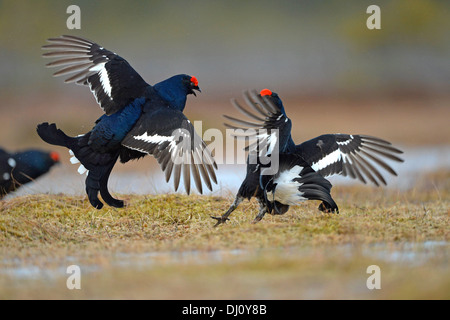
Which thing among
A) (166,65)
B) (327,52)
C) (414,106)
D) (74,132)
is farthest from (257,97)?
(327,52)

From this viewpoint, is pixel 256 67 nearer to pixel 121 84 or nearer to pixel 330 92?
pixel 330 92

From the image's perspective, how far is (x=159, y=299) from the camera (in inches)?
161

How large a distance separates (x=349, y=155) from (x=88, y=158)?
2.67 metres

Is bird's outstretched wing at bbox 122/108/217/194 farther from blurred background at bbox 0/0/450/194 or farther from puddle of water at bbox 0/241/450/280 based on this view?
blurred background at bbox 0/0/450/194

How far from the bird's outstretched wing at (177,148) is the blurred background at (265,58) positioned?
384 inches

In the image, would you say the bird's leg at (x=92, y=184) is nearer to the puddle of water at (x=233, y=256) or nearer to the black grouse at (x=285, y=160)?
the black grouse at (x=285, y=160)

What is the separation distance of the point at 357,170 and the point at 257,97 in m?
1.82

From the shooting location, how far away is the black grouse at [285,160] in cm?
601

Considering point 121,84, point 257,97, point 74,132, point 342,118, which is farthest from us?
point 342,118

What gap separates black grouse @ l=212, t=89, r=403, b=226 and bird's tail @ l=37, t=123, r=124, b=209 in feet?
4.26

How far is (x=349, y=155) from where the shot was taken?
7.02 meters

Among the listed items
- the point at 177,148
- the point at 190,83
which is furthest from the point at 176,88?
the point at 177,148

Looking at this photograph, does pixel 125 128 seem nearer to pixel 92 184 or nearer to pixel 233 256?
pixel 92 184

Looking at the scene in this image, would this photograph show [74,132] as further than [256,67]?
No
